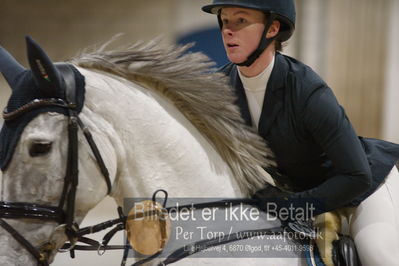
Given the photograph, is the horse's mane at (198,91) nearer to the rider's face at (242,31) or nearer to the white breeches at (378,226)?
the rider's face at (242,31)

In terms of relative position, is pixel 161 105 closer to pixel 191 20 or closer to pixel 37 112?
pixel 37 112

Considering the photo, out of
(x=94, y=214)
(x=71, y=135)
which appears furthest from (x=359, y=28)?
(x=71, y=135)

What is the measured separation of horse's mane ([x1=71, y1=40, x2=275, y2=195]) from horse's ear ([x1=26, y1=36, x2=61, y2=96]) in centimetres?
17

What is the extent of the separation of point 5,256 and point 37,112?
1.18 feet

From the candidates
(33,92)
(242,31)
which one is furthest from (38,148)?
(242,31)

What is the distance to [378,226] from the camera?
1582 millimetres

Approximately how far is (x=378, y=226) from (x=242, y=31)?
70 centimetres

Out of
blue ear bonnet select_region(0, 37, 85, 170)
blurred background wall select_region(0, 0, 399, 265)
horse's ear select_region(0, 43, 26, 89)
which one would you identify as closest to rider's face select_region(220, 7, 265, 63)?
blue ear bonnet select_region(0, 37, 85, 170)

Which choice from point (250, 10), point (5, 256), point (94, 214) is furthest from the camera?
point (94, 214)

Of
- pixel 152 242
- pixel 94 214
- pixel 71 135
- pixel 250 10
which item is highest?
pixel 250 10

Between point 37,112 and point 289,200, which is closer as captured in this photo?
point 37,112

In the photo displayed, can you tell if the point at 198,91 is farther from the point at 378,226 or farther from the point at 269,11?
the point at 378,226

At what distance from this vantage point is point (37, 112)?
4.30ft

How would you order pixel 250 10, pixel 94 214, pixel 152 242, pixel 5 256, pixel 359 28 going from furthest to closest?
pixel 359 28 → pixel 94 214 → pixel 250 10 → pixel 152 242 → pixel 5 256
